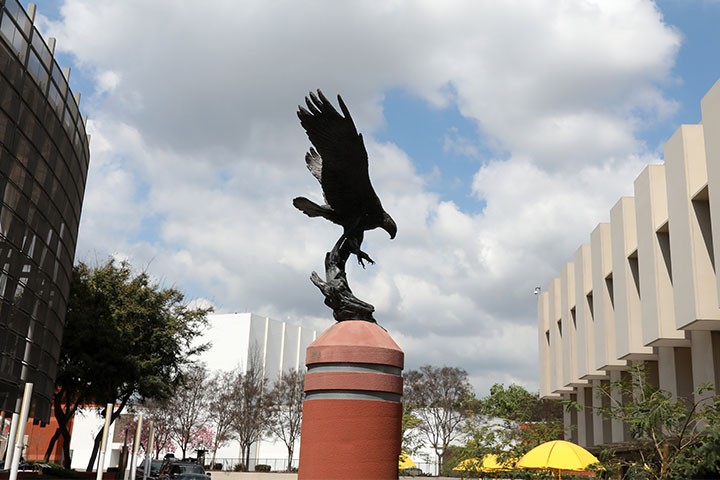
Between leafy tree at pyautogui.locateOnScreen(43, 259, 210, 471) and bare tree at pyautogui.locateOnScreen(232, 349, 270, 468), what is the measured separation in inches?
856

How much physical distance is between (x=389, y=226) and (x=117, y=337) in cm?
2935

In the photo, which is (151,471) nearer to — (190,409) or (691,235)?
(190,409)

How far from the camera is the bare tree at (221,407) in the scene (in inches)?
2486

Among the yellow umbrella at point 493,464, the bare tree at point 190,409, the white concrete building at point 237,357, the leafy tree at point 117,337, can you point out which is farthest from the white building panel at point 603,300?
the white concrete building at point 237,357

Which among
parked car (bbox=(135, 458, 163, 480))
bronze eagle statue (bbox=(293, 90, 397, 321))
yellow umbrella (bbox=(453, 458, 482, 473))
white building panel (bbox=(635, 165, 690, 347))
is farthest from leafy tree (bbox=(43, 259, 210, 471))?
bronze eagle statue (bbox=(293, 90, 397, 321))

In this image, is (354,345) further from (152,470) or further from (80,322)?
(152,470)

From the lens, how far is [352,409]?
10219 mm

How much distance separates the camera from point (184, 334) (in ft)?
135

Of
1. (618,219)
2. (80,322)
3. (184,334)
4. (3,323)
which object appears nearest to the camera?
(3,323)

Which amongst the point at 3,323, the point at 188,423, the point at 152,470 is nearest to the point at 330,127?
the point at 3,323

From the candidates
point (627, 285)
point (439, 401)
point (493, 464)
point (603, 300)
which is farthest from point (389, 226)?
point (439, 401)

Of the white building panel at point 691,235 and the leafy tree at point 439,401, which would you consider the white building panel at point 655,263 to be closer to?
the white building panel at point 691,235

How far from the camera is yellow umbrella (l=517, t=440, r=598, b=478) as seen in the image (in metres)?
16.9

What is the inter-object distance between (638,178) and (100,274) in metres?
26.6
